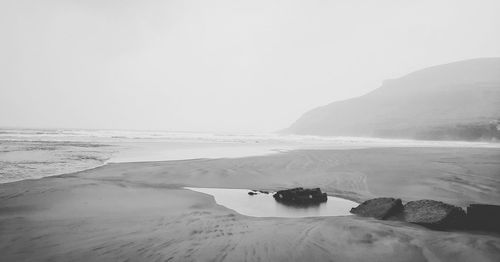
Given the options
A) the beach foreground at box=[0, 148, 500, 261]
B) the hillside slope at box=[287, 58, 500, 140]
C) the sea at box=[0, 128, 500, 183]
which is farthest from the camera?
the hillside slope at box=[287, 58, 500, 140]

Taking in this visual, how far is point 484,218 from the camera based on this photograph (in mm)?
6258

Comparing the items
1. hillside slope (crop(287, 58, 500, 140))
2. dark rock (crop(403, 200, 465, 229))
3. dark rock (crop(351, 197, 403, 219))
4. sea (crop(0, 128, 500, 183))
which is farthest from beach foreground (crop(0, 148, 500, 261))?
hillside slope (crop(287, 58, 500, 140))

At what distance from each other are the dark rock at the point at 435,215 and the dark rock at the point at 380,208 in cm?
28

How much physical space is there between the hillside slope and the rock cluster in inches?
2595

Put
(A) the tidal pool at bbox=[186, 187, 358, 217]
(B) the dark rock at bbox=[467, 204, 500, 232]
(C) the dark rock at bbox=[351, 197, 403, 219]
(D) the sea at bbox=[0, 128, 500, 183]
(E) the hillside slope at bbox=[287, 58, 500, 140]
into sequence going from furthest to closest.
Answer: (E) the hillside slope at bbox=[287, 58, 500, 140], (D) the sea at bbox=[0, 128, 500, 183], (A) the tidal pool at bbox=[186, 187, 358, 217], (C) the dark rock at bbox=[351, 197, 403, 219], (B) the dark rock at bbox=[467, 204, 500, 232]

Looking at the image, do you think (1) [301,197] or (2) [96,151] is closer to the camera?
(1) [301,197]

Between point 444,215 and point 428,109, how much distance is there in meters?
106

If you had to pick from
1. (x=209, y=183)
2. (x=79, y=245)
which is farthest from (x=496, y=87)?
(x=79, y=245)

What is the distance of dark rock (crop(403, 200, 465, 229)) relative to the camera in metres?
6.31

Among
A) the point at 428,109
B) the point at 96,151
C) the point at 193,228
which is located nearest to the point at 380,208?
the point at 193,228

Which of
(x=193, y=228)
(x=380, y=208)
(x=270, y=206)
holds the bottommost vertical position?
(x=270, y=206)

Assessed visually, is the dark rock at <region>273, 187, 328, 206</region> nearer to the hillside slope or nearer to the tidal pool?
the tidal pool

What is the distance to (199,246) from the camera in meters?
5.23

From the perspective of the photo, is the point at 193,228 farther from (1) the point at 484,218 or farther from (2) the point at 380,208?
(1) the point at 484,218
